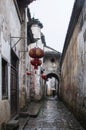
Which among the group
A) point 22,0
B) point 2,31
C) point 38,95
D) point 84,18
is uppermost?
point 22,0

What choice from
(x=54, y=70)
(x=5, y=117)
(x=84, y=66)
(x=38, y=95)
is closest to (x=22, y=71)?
(x=84, y=66)

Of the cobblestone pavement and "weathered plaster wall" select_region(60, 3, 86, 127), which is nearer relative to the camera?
the cobblestone pavement

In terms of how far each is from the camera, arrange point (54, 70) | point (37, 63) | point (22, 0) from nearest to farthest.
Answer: point (37, 63)
point (22, 0)
point (54, 70)

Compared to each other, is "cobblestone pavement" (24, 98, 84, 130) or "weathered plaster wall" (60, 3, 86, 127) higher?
"weathered plaster wall" (60, 3, 86, 127)

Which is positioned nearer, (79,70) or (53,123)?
(53,123)

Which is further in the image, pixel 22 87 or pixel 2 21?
pixel 22 87

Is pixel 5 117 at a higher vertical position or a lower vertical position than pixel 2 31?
lower

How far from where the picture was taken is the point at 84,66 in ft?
33.5

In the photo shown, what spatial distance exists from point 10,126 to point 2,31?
269cm

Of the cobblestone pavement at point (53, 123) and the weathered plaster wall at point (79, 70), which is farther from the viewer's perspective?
the weathered plaster wall at point (79, 70)

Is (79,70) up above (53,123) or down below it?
above

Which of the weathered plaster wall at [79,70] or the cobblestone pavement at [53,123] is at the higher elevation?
the weathered plaster wall at [79,70]

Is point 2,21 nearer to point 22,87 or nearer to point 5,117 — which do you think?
point 5,117

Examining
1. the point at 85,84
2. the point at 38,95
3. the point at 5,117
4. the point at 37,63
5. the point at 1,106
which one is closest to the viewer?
the point at 1,106
